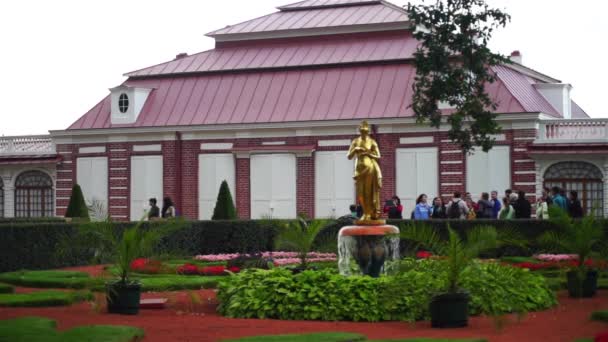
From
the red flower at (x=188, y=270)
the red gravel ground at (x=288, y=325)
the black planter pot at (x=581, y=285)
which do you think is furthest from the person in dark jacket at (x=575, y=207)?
the red gravel ground at (x=288, y=325)

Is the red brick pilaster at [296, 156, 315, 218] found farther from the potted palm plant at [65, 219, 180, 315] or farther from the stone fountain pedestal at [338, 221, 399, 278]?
the potted palm plant at [65, 219, 180, 315]

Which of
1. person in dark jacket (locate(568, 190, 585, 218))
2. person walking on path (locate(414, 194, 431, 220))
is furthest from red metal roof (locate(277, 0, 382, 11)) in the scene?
person in dark jacket (locate(568, 190, 585, 218))

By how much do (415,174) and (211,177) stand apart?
309 inches

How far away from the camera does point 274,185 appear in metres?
45.4

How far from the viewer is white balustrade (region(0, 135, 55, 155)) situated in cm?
4997

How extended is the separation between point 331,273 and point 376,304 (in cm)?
195

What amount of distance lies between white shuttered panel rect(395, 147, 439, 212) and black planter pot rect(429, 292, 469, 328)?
25.6 meters

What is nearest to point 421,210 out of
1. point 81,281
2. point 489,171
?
point 489,171

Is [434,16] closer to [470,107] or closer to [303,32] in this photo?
[470,107]

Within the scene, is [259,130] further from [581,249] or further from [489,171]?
[581,249]

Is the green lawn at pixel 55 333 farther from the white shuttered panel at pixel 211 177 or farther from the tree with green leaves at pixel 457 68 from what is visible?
the white shuttered panel at pixel 211 177

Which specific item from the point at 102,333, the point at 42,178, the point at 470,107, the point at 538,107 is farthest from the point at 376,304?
the point at 42,178

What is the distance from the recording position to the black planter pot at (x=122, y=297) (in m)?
19.1

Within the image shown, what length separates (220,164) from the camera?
4634 centimetres
